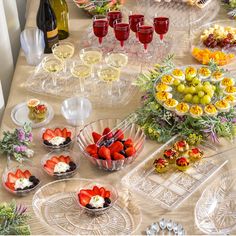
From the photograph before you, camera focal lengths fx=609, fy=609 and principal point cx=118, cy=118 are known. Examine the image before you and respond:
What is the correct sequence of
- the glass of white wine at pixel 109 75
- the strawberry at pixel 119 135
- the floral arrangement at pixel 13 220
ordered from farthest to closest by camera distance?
1. the glass of white wine at pixel 109 75
2. the strawberry at pixel 119 135
3. the floral arrangement at pixel 13 220

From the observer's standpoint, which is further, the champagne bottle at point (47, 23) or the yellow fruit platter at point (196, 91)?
the champagne bottle at point (47, 23)

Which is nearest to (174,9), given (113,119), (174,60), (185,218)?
(174,60)

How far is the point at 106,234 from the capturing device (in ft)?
5.65

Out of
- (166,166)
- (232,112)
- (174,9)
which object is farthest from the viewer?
(174,9)

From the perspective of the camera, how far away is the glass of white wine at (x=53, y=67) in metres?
2.37

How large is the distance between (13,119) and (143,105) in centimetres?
47

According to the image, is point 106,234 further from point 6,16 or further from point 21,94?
point 6,16

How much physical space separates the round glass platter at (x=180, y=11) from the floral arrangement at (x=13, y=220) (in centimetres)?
135

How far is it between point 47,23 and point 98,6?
323 millimetres

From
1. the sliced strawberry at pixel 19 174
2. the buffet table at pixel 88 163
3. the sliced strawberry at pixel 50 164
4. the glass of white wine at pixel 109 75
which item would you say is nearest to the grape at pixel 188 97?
the buffet table at pixel 88 163

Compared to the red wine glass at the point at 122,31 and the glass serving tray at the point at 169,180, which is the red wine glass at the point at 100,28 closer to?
the red wine glass at the point at 122,31

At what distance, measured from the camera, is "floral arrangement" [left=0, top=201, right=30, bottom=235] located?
168 cm

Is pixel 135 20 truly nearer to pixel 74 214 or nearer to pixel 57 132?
pixel 57 132

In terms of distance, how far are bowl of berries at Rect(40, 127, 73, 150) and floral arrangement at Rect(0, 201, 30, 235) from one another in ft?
1.04
